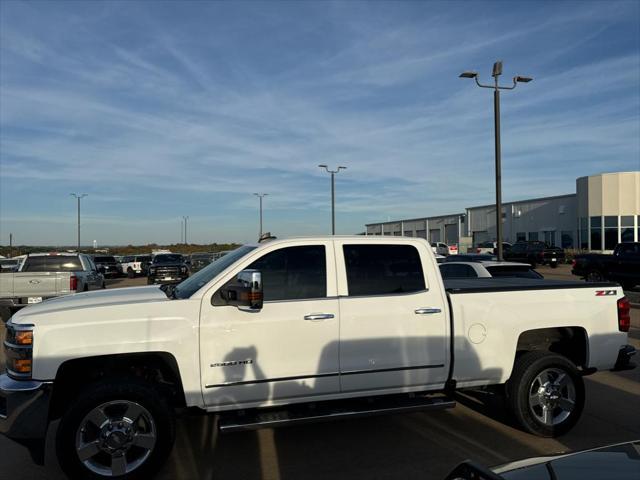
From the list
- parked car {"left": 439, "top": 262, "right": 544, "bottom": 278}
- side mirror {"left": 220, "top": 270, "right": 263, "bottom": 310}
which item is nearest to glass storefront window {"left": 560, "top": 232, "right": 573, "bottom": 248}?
parked car {"left": 439, "top": 262, "right": 544, "bottom": 278}

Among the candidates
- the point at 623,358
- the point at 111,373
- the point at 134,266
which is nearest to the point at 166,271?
the point at 134,266

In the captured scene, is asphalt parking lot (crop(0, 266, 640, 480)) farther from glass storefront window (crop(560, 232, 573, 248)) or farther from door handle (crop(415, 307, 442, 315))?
glass storefront window (crop(560, 232, 573, 248))

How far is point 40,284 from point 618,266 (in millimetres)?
16999

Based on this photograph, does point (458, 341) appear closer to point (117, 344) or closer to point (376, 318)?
point (376, 318)

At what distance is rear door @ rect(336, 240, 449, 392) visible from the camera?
16.1 ft

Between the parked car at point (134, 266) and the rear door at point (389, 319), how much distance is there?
34.0 m

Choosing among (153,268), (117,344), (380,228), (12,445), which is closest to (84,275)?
(12,445)

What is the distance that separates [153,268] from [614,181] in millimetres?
32630

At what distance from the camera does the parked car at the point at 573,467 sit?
2.27 meters

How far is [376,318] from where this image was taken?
16.3 ft

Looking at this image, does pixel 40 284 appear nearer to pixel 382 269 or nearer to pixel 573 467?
pixel 382 269

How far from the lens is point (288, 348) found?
471 centimetres

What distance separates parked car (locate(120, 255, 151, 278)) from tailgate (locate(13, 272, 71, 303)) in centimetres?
2506

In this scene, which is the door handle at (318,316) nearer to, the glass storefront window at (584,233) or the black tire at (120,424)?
the black tire at (120,424)
